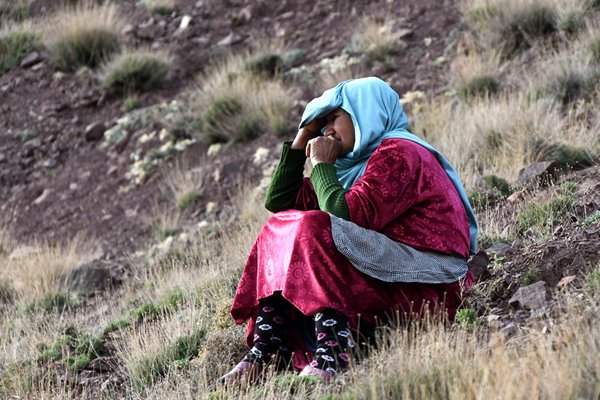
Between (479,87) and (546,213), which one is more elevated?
(546,213)

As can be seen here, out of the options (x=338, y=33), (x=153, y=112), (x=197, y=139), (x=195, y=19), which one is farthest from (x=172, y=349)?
(x=195, y=19)

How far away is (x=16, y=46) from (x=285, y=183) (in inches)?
404

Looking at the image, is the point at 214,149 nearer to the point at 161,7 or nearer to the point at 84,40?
the point at 84,40

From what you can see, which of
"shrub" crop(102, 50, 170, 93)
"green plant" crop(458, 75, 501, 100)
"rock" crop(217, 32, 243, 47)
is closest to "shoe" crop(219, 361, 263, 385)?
"green plant" crop(458, 75, 501, 100)

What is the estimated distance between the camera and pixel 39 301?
7.95 m

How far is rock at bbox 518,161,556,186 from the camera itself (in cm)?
700

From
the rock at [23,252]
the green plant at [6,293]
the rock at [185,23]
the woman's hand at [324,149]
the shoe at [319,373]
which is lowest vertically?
the rock at [23,252]

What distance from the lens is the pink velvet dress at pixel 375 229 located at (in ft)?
14.1

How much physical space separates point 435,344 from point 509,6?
7.78 metres

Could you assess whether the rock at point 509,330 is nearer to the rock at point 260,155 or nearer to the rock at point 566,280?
the rock at point 566,280

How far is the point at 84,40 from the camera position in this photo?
13617 millimetres

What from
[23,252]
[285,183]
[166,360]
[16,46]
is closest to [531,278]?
[285,183]

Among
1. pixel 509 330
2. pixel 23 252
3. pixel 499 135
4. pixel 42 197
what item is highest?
pixel 509 330

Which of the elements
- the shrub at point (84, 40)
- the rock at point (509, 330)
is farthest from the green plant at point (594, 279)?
the shrub at point (84, 40)
